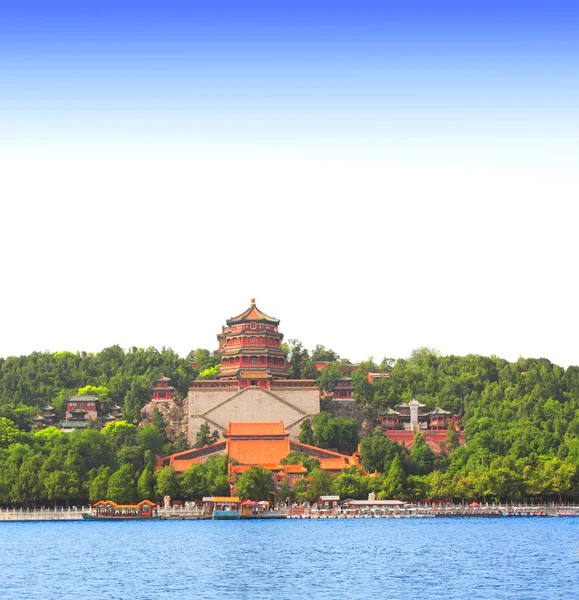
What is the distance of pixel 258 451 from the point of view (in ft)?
275

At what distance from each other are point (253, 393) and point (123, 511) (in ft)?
52.8

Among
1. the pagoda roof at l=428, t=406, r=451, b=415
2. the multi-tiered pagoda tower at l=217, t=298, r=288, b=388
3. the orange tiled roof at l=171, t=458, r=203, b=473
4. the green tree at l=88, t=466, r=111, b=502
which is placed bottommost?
the green tree at l=88, t=466, r=111, b=502

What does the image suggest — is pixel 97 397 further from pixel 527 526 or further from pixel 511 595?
pixel 511 595

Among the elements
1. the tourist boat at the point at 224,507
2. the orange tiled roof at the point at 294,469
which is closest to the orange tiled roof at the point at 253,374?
the orange tiled roof at the point at 294,469

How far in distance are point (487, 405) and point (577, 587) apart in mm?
53303

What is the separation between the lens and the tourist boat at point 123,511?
7669cm

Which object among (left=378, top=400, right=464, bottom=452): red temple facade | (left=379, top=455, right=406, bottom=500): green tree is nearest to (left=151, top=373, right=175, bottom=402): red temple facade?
(left=378, top=400, right=464, bottom=452): red temple facade

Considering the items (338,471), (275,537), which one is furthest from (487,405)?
(275,537)

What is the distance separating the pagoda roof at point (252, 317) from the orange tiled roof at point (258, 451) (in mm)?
14114

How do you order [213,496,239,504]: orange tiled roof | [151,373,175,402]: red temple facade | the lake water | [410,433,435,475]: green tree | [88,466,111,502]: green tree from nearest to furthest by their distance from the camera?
the lake water → [213,496,239,504]: orange tiled roof → [88,466,111,502]: green tree → [410,433,435,475]: green tree → [151,373,175,402]: red temple facade

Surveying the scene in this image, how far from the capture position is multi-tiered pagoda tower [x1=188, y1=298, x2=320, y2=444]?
89.4m

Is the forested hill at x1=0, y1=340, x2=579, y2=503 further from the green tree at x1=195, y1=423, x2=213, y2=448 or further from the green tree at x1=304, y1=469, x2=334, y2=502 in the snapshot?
the green tree at x1=195, y1=423, x2=213, y2=448

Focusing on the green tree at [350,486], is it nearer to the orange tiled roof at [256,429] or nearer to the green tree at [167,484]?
the orange tiled roof at [256,429]

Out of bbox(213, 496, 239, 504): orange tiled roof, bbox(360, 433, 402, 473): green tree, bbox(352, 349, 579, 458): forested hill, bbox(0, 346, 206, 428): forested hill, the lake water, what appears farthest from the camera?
bbox(0, 346, 206, 428): forested hill
